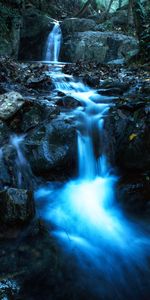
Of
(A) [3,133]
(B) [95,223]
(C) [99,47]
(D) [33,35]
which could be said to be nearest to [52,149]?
(A) [3,133]

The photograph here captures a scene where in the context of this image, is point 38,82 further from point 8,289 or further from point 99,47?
point 99,47

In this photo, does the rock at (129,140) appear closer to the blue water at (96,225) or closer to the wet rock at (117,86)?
the blue water at (96,225)

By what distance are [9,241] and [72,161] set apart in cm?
229

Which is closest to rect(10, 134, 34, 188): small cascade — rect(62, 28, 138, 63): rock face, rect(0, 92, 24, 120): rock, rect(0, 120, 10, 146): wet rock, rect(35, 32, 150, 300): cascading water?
rect(0, 120, 10, 146): wet rock

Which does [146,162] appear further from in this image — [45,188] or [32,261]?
[32,261]

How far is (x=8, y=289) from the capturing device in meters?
3.05

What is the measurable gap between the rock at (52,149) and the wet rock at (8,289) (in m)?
2.31

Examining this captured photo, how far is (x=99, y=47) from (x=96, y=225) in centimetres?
1189

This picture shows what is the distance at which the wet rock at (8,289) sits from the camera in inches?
116

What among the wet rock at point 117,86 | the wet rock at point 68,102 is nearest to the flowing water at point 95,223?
the wet rock at point 68,102

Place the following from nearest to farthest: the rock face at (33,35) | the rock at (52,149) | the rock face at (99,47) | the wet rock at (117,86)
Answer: the rock at (52,149) < the wet rock at (117,86) < the rock face at (99,47) < the rock face at (33,35)

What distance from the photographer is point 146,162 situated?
5.66m

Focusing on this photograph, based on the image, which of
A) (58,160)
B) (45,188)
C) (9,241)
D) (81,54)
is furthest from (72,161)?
(81,54)

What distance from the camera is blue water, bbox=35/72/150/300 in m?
3.49
